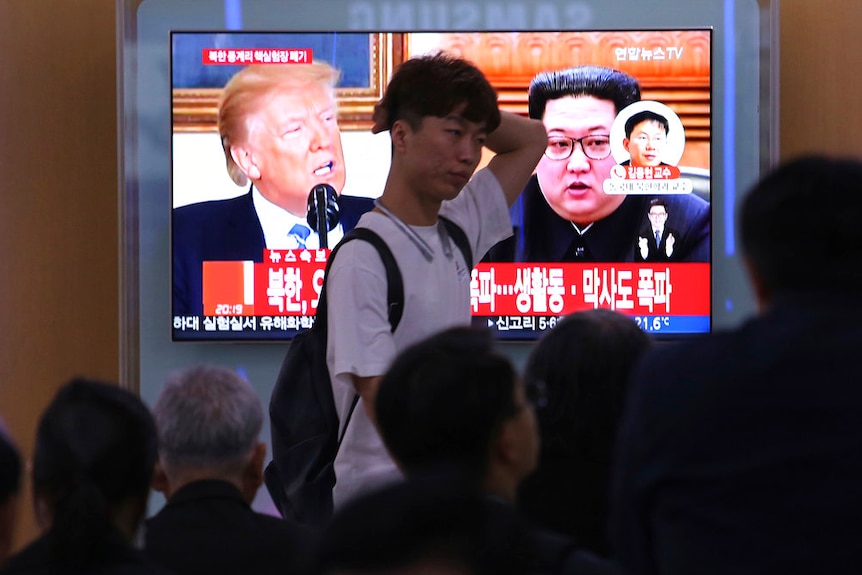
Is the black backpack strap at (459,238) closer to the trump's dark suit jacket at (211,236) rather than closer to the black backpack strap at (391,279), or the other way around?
the black backpack strap at (391,279)

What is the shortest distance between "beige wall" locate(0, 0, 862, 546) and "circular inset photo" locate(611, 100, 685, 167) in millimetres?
1796

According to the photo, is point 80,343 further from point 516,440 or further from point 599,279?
point 516,440

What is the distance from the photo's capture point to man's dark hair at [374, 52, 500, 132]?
7.32 ft

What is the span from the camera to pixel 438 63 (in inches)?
88.1

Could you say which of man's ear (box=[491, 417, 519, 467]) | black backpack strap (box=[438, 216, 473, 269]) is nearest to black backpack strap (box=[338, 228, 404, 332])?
black backpack strap (box=[438, 216, 473, 269])

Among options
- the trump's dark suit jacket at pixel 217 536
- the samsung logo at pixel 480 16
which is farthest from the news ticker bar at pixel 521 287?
the trump's dark suit jacket at pixel 217 536

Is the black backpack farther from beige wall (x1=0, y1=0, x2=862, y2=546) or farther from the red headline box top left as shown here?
beige wall (x1=0, y1=0, x2=862, y2=546)

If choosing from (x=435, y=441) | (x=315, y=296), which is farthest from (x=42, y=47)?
A: (x=435, y=441)

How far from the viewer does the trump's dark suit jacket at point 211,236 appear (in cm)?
417

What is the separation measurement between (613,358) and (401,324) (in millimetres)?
487

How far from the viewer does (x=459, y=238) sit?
232cm

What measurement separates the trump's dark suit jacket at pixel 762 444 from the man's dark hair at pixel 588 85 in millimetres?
2903

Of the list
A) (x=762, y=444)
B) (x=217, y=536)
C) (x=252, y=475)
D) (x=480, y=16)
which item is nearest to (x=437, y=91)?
(x=252, y=475)

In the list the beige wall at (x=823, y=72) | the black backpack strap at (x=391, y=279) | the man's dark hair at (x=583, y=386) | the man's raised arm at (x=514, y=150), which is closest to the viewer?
the man's dark hair at (x=583, y=386)
